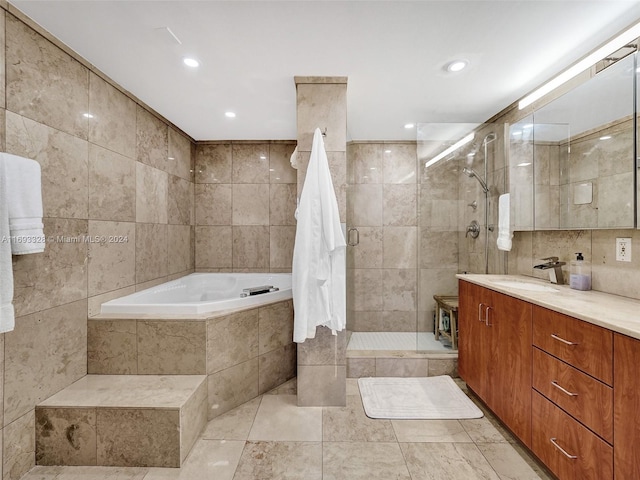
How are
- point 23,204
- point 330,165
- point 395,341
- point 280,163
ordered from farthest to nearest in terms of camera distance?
point 280,163
point 395,341
point 330,165
point 23,204

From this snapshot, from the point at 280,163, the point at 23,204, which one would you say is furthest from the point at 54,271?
the point at 280,163

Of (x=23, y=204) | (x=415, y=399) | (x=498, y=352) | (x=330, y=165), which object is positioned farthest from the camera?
(x=415, y=399)

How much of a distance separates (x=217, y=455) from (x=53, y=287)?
128 cm

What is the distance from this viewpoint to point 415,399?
81.4 inches

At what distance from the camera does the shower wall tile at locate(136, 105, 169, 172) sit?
2.40 m

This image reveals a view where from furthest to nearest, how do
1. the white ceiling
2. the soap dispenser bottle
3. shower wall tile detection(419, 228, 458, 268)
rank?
shower wall tile detection(419, 228, 458, 268) < the soap dispenser bottle < the white ceiling

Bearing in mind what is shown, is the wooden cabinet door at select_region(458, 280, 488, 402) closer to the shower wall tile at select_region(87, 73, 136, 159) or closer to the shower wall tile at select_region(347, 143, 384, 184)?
the shower wall tile at select_region(347, 143, 384, 184)

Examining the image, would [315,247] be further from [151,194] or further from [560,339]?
[151,194]

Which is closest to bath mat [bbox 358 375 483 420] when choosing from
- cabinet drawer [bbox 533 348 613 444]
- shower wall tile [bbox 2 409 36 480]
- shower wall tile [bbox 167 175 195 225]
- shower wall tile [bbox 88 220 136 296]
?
cabinet drawer [bbox 533 348 613 444]

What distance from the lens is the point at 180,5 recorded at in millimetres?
1349

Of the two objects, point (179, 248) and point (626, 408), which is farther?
point (179, 248)

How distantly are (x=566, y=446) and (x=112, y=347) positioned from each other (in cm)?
243

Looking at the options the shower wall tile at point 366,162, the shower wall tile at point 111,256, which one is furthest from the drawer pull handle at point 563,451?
the shower wall tile at point 111,256

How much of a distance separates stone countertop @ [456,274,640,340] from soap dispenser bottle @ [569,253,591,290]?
33 millimetres
